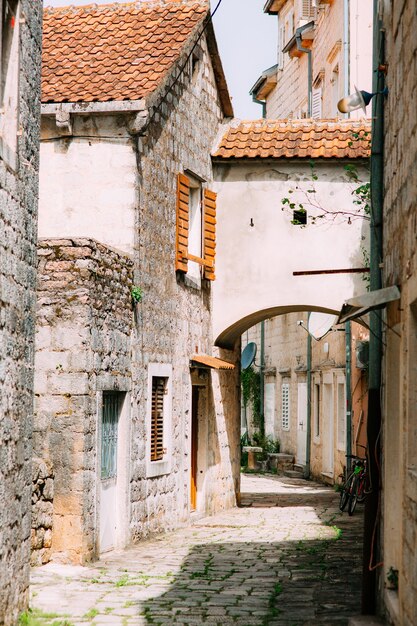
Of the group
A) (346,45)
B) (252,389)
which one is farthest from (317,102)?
(252,389)

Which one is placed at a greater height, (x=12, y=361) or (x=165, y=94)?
(x=165, y=94)

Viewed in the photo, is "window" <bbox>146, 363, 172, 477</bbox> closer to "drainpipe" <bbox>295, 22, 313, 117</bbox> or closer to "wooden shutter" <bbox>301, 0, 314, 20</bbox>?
"drainpipe" <bbox>295, 22, 313, 117</bbox>

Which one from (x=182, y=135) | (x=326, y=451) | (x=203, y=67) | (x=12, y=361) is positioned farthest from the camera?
(x=326, y=451)

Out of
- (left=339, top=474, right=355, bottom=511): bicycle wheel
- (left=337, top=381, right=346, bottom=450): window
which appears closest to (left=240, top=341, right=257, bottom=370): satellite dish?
(left=337, top=381, right=346, bottom=450): window

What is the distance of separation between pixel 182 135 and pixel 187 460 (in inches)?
194

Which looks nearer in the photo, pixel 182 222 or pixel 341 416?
pixel 182 222

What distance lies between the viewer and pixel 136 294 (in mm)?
13711

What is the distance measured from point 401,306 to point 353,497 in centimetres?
1045

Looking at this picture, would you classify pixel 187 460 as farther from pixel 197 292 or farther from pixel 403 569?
pixel 403 569

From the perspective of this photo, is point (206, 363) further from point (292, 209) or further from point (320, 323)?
point (320, 323)

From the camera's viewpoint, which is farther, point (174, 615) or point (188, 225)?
point (188, 225)

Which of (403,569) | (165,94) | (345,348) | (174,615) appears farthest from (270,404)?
(403,569)

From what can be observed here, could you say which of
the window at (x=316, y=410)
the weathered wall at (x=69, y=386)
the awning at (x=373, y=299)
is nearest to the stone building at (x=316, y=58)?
the window at (x=316, y=410)

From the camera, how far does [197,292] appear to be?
1694 cm
